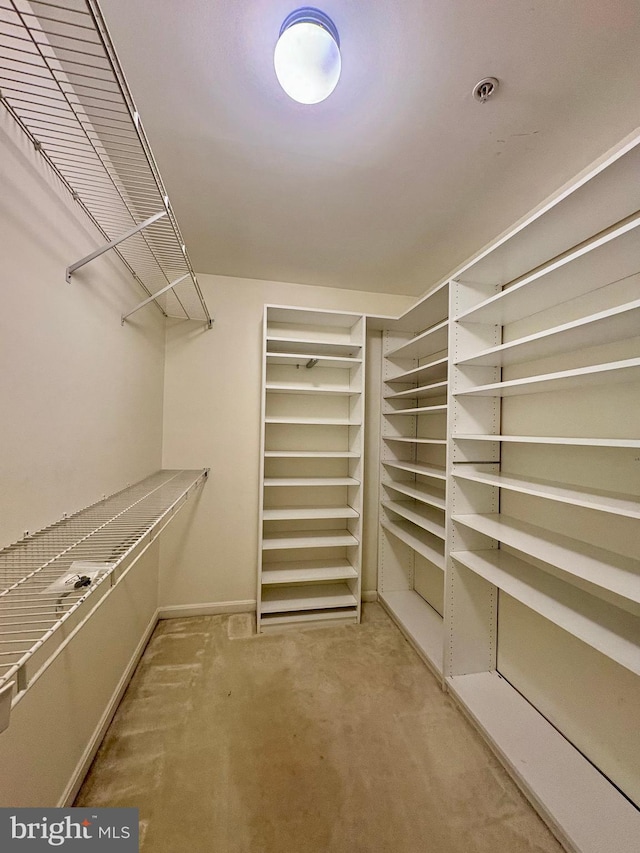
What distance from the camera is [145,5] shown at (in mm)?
892

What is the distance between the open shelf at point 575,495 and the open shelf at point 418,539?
0.60 m

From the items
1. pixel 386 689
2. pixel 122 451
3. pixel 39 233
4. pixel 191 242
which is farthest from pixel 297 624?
pixel 191 242

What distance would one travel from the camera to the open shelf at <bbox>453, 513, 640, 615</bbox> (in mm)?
1039

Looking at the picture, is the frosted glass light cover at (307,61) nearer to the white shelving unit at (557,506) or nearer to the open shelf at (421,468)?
the white shelving unit at (557,506)

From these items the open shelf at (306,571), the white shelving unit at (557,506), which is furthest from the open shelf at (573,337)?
the open shelf at (306,571)

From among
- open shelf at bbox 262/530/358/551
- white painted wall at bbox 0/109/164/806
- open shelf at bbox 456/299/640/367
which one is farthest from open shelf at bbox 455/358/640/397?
white painted wall at bbox 0/109/164/806

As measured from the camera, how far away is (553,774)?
4.13 feet

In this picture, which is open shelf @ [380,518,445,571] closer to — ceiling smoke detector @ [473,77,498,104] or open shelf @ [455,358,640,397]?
open shelf @ [455,358,640,397]

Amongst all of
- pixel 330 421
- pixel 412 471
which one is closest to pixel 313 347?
pixel 330 421

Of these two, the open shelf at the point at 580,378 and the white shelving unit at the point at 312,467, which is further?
the white shelving unit at the point at 312,467

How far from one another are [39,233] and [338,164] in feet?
3.82

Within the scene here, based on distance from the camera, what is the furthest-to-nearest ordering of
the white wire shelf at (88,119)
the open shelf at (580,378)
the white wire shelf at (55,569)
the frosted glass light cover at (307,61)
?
the open shelf at (580,378) → the frosted glass light cover at (307,61) → the white wire shelf at (88,119) → the white wire shelf at (55,569)

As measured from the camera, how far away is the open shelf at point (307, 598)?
2.28 meters

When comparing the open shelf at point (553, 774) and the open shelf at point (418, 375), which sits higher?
the open shelf at point (418, 375)
